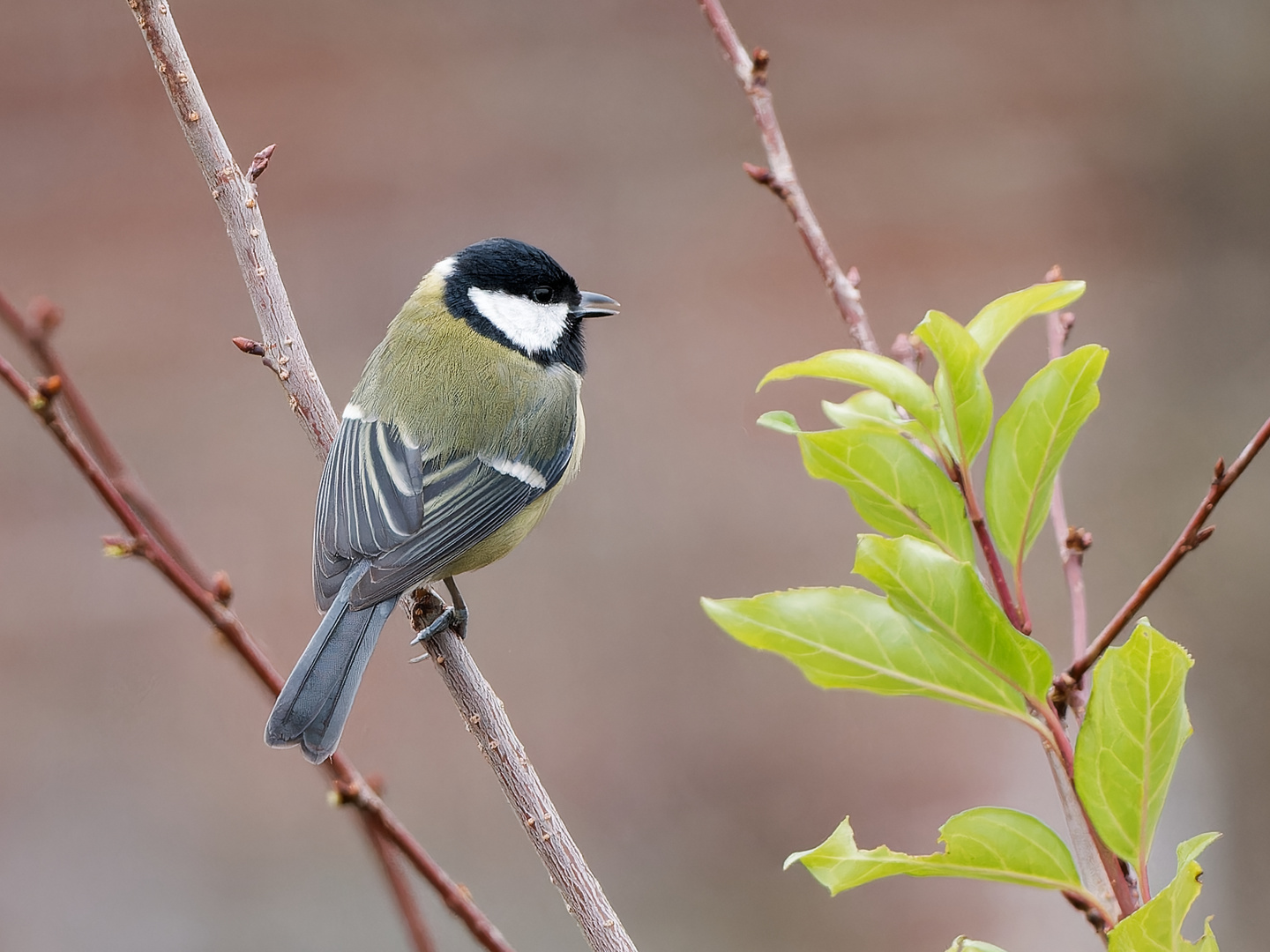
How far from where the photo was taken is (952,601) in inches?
23.5

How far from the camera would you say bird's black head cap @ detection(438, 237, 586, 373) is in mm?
1722

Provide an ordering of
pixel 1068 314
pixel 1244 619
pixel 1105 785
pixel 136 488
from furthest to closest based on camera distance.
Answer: pixel 1244 619, pixel 1068 314, pixel 136 488, pixel 1105 785

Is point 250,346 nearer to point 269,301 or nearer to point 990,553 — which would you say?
point 269,301

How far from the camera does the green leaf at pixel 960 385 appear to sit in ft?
2.13

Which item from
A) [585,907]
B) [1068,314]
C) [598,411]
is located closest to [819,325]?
[598,411]

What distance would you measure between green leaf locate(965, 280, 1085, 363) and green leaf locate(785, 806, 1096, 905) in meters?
0.25

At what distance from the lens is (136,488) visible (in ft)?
2.51

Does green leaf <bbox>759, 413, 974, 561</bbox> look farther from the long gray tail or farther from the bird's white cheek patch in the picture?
the bird's white cheek patch

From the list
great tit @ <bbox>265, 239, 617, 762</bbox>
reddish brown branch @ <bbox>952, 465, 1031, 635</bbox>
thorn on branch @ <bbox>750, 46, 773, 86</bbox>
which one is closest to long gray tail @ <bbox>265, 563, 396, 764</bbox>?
great tit @ <bbox>265, 239, 617, 762</bbox>

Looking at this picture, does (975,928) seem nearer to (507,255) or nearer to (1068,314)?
(507,255)

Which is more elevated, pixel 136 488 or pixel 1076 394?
pixel 136 488

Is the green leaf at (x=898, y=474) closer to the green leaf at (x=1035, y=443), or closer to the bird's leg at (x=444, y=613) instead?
the green leaf at (x=1035, y=443)

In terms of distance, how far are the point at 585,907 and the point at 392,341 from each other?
1.06 metres

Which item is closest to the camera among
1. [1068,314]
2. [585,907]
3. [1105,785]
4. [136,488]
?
[1105,785]
